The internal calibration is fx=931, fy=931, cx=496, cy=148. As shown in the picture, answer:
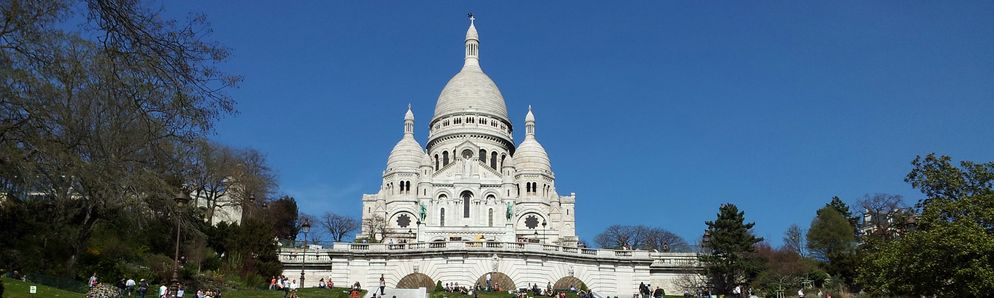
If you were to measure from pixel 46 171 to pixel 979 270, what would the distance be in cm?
2691

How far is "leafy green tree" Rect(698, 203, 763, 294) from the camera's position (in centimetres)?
5178

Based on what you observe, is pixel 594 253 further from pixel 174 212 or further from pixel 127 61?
pixel 127 61

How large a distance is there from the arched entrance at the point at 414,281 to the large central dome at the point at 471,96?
55.3 meters

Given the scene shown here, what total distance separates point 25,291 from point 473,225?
62289 millimetres

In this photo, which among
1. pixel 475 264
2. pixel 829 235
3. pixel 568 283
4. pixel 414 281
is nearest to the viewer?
pixel 475 264

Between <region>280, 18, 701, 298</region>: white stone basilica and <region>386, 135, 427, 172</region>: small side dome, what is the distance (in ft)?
0.49

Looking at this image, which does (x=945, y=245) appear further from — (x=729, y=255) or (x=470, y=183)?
(x=470, y=183)

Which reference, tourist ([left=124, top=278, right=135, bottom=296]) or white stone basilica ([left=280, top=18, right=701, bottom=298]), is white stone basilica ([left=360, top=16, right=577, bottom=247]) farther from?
tourist ([left=124, top=278, right=135, bottom=296])

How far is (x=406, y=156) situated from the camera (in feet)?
323

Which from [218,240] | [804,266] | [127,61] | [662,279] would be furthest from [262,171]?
[127,61]

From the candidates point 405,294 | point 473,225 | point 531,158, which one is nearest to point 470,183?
point 473,225

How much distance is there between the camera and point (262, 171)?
6712 cm

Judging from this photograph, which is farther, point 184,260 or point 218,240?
point 218,240

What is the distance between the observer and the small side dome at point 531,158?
9788cm
